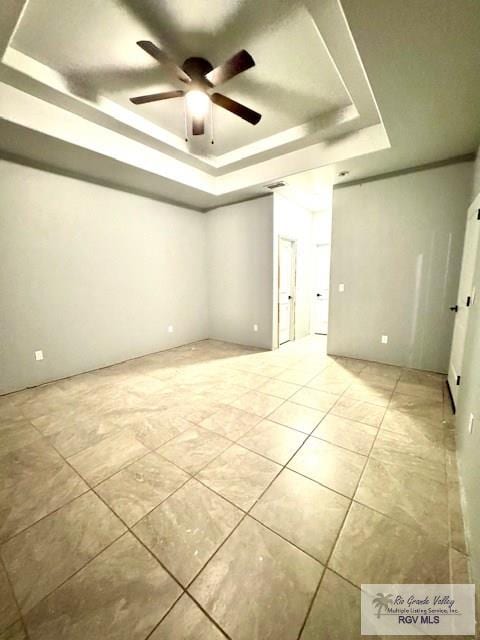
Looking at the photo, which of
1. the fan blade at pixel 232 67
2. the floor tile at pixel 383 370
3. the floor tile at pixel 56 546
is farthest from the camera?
the floor tile at pixel 383 370

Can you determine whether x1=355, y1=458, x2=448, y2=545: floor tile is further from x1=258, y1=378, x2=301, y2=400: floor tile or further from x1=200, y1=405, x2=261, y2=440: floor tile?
x1=258, y1=378, x2=301, y2=400: floor tile


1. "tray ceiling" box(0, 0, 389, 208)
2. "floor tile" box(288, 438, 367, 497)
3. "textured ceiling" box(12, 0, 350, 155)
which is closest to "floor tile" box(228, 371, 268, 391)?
"floor tile" box(288, 438, 367, 497)

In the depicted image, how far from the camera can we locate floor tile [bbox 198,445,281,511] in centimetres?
155

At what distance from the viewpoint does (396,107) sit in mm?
2125

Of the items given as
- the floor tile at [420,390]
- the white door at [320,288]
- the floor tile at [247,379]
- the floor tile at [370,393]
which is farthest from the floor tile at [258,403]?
the white door at [320,288]

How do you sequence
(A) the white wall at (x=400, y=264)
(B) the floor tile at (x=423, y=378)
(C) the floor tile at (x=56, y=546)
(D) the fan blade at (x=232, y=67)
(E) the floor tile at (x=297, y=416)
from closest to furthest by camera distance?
(C) the floor tile at (x=56, y=546) < (D) the fan blade at (x=232, y=67) < (E) the floor tile at (x=297, y=416) < (B) the floor tile at (x=423, y=378) < (A) the white wall at (x=400, y=264)

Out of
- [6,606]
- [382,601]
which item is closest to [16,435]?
[6,606]

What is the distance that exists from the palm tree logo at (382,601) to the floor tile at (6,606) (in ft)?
4.74

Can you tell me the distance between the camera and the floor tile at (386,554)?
111 cm

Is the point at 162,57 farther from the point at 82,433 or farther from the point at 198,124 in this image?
the point at 82,433

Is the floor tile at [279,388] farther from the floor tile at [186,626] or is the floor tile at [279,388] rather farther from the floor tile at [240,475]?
the floor tile at [186,626]

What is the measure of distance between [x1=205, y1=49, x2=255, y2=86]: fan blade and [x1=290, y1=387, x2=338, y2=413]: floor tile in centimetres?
288

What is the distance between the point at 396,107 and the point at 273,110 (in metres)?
1.26

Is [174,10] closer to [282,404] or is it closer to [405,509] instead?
[282,404]
